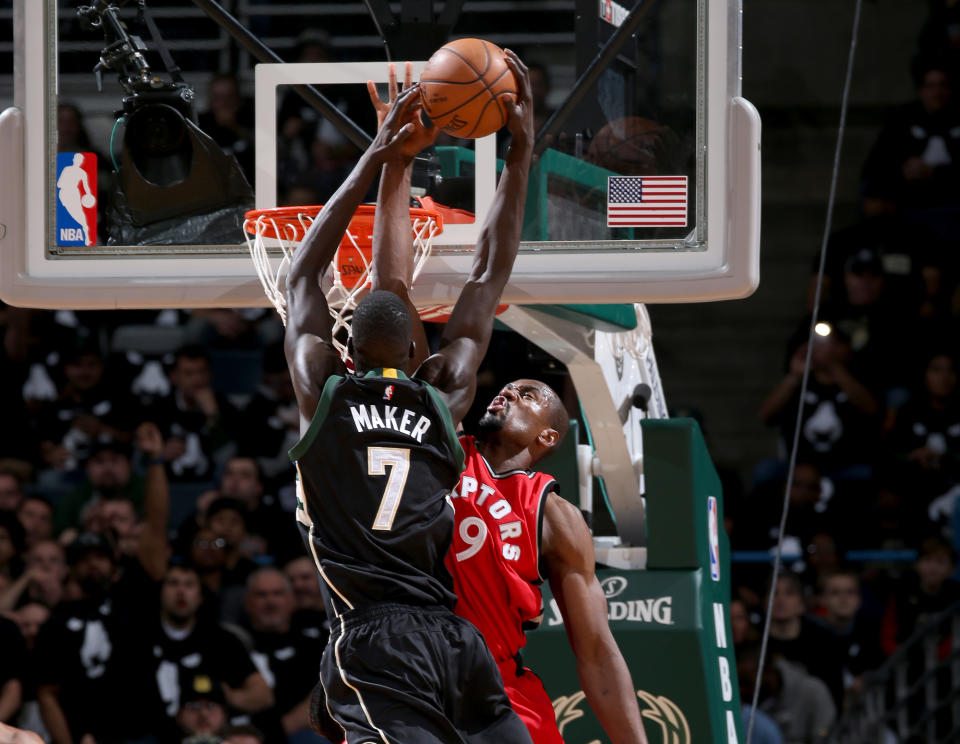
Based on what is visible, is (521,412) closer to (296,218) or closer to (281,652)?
(296,218)

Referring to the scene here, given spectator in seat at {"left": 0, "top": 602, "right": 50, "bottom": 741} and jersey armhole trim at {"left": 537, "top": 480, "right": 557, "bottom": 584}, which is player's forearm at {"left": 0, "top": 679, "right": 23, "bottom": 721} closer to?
spectator in seat at {"left": 0, "top": 602, "right": 50, "bottom": 741}

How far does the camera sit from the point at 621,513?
18.5 ft

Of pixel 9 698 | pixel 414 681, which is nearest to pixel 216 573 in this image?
pixel 9 698

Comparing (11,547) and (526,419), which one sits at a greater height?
(526,419)

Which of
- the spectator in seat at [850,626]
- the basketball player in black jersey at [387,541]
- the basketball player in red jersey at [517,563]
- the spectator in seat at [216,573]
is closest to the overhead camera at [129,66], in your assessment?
the basketball player in red jersey at [517,563]

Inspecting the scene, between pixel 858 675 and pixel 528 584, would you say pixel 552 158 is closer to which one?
pixel 528 584

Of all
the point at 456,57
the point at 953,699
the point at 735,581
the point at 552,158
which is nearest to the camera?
the point at 456,57

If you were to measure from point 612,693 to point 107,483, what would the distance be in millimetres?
4627

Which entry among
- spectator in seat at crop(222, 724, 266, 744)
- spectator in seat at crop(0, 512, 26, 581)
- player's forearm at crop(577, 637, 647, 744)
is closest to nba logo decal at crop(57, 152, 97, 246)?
player's forearm at crop(577, 637, 647, 744)

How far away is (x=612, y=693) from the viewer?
4344 millimetres

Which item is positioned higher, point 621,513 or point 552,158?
point 552,158

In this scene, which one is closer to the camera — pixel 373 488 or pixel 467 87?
pixel 373 488

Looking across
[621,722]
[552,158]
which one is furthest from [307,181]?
[621,722]

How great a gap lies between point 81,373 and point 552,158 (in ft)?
15.2
